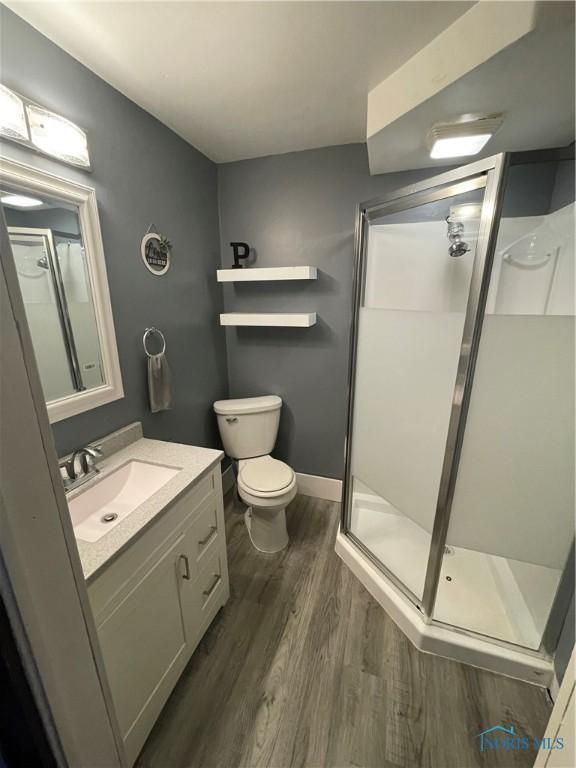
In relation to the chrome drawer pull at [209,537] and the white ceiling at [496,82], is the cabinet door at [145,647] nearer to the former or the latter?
the chrome drawer pull at [209,537]

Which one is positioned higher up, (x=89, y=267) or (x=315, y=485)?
(x=89, y=267)

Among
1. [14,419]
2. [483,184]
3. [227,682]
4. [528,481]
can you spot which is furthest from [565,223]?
[227,682]

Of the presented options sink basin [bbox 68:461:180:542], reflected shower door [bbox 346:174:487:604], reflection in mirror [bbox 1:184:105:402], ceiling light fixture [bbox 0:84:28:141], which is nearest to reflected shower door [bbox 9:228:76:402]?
reflection in mirror [bbox 1:184:105:402]

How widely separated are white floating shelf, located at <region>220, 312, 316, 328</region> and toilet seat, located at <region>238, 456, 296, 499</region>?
905 mm

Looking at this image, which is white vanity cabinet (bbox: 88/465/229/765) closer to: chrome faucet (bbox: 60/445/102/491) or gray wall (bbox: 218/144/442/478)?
chrome faucet (bbox: 60/445/102/491)

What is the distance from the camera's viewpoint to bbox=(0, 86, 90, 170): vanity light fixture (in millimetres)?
958

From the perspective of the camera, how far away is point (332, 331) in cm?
207

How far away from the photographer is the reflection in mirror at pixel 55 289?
1.06 meters

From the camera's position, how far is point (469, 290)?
1.07 m

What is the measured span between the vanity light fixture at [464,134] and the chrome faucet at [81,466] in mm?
1942

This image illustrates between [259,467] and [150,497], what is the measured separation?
0.92 meters

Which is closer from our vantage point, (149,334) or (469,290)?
(469,290)

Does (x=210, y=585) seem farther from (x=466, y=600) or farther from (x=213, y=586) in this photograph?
(x=466, y=600)

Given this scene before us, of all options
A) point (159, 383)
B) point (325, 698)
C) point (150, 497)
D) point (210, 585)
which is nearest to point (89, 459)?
point (150, 497)
